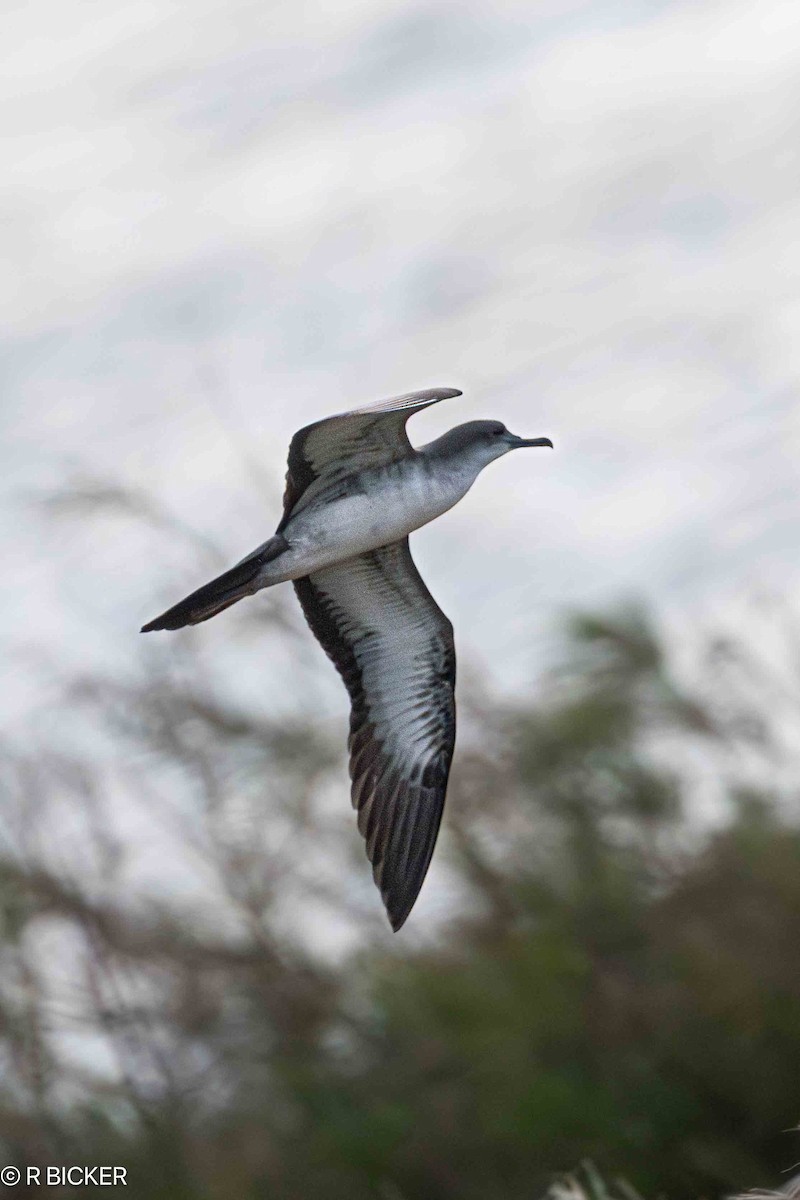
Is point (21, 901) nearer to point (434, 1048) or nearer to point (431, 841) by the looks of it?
point (434, 1048)

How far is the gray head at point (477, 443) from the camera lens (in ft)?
17.8

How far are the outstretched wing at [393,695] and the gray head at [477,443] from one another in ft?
1.44

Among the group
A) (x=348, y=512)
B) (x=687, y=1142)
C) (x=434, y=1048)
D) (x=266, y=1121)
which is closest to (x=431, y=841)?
(x=348, y=512)

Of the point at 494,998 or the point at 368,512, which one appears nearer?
the point at 368,512

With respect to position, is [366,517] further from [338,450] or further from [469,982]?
[469,982]

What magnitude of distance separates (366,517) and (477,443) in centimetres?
49

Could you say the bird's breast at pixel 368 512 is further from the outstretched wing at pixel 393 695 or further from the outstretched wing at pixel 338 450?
the outstretched wing at pixel 393 695

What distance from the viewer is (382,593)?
587 centimetres

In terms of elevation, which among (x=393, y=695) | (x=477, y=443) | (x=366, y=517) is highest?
(x=477, y=443)

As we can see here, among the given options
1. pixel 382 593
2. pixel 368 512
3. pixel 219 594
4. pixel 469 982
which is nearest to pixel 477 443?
pixel 368 512

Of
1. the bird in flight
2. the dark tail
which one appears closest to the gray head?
the bird in flight

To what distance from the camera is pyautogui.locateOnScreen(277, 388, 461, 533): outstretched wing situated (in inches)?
200

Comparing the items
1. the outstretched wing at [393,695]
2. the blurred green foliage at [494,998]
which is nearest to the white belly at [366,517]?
the outstretched wing at [393,695]

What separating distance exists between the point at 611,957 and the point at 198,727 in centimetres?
395
